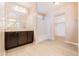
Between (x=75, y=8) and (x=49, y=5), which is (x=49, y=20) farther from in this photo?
(x=75, y=8)

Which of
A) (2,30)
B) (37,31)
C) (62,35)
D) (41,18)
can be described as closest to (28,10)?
(41,18)

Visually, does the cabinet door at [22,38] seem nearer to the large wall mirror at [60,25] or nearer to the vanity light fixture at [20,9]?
the vanity light fixture at [20,9]

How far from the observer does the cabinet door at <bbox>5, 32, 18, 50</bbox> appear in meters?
1.36

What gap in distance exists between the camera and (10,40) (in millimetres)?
1374

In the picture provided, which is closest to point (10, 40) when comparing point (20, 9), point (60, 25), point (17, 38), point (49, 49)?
point (17, 38)

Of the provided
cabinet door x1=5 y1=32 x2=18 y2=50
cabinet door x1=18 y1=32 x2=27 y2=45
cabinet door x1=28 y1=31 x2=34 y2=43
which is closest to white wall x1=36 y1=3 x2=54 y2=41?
cabinet door x1=28 y1=31 x2=34 y2=43

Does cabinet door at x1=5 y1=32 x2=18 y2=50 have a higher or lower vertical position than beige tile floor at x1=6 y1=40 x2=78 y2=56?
higher

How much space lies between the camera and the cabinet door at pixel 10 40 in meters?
1.36

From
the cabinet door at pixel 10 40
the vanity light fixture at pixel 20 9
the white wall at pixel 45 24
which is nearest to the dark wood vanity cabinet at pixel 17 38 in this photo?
the cabinet door at pixel 10 40

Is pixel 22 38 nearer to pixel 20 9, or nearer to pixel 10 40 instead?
pixel 10 40

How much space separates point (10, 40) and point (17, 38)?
0.30 ft

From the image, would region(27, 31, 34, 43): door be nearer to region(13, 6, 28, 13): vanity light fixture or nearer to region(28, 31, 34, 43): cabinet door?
region(28, 31, 34, 43): cabinet door

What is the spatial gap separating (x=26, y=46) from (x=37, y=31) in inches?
9.6

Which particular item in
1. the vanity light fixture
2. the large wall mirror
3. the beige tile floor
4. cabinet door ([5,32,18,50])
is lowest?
the beige tile floor
